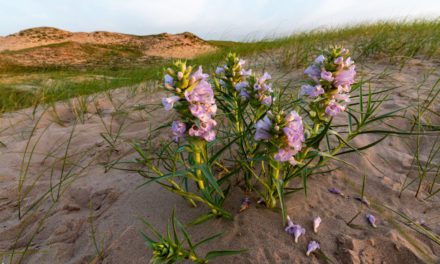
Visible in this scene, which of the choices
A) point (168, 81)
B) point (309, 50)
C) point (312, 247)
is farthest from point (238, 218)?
point (309, 50)

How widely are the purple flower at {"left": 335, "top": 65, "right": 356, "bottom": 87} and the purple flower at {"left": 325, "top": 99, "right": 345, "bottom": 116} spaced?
111mm

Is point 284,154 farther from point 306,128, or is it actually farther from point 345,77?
point 345,77

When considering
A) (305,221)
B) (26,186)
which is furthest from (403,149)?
(26,186)

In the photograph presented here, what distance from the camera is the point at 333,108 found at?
158 centimetres

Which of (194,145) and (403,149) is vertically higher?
(194,145)

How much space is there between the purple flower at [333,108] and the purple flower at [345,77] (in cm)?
11

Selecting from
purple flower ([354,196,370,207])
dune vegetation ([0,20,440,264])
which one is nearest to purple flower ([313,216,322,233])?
dune vegetation ([0,20,440,264])

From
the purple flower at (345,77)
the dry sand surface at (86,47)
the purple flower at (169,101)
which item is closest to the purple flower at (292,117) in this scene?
the purple flower at (345,77)

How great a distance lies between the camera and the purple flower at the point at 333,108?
157 cm

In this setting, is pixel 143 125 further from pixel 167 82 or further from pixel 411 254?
pixel 411 254

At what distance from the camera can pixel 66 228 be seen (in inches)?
73.6

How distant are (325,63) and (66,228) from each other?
2041 millimetres

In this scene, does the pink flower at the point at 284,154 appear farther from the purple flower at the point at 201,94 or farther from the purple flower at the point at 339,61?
the purple flower at the point at 339,61

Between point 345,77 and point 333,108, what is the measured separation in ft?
0.61
